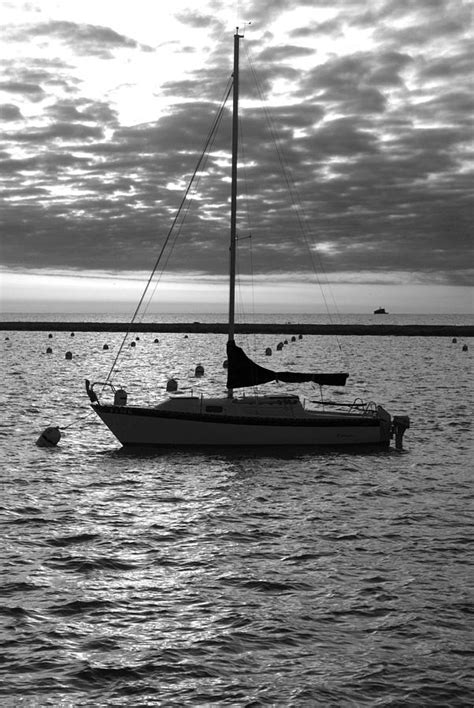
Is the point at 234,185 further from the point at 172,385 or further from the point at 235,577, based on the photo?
the point at 172,385

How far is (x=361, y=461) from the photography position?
2592cm

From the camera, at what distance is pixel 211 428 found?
84.7ft

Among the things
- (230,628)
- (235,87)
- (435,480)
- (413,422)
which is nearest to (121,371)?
(413,422)

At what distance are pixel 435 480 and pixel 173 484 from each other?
8042mm

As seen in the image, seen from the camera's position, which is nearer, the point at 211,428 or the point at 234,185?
the point at 211,428

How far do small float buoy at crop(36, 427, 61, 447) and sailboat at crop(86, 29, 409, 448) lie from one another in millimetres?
2844

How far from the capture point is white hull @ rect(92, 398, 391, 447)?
84.5 feet

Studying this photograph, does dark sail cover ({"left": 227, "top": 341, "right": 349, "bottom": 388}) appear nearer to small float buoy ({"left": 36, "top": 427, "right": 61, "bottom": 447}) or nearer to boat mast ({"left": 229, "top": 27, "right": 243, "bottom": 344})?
boat mast ({"left": 229, "top": 27, "right": 243, "bottom": 344})

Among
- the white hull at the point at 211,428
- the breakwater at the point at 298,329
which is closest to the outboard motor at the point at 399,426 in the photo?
the white hull at the point at 211,428

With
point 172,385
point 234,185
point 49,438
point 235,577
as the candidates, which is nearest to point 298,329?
point 172,385

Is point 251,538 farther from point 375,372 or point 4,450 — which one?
point 375,372

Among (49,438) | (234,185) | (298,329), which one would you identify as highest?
(234,185)

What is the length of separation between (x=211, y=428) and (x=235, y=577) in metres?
12.2

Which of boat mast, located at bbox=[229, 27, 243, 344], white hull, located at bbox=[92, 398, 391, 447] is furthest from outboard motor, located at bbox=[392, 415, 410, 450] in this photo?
boat mast, located at bbox=[229, 27, 243, 344]
